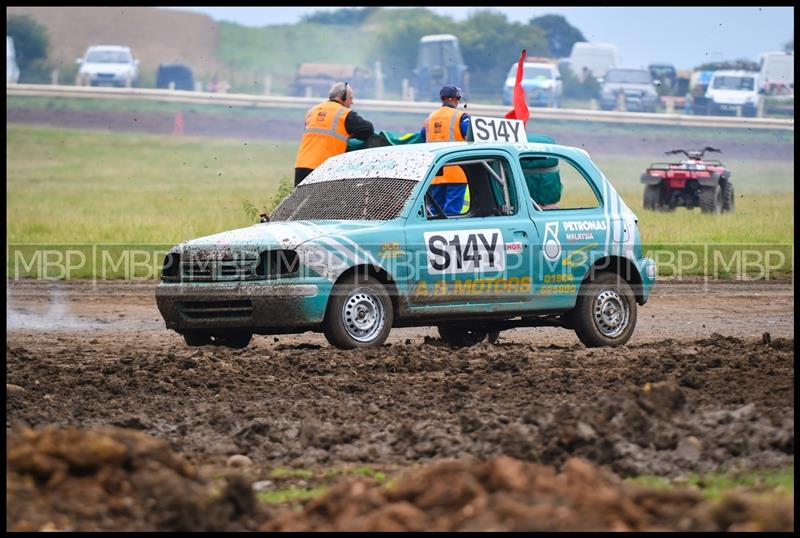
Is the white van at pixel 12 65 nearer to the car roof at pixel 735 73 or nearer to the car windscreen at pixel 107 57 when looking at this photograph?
the car windscreen at pixel 107 57

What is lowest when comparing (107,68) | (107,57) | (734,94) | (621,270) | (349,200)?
(621,270)

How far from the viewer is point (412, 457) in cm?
804

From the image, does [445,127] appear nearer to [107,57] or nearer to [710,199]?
[710,199]

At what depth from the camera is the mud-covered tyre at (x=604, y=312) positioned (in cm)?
1280

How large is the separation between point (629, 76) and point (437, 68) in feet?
23.0

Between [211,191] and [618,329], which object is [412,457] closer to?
[618,329]

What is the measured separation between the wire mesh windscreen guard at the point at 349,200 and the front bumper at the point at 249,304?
2.99ft

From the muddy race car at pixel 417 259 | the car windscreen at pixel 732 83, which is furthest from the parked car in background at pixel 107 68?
the muddy race car at pixel 417 259

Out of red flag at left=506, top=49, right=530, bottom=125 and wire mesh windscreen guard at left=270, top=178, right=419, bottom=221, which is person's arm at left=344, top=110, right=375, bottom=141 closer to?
wire mesh windscreen guard at left=270, top=178, right=419, bottom=221

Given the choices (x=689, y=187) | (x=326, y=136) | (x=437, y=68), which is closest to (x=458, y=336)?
(x=326, y=136)

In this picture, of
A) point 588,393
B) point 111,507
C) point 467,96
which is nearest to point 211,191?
point 467,96

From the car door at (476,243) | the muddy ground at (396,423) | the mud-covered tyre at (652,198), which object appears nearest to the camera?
the muddy ground at (396,423)

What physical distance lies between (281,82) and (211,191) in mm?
26577

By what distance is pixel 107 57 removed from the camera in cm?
5491
